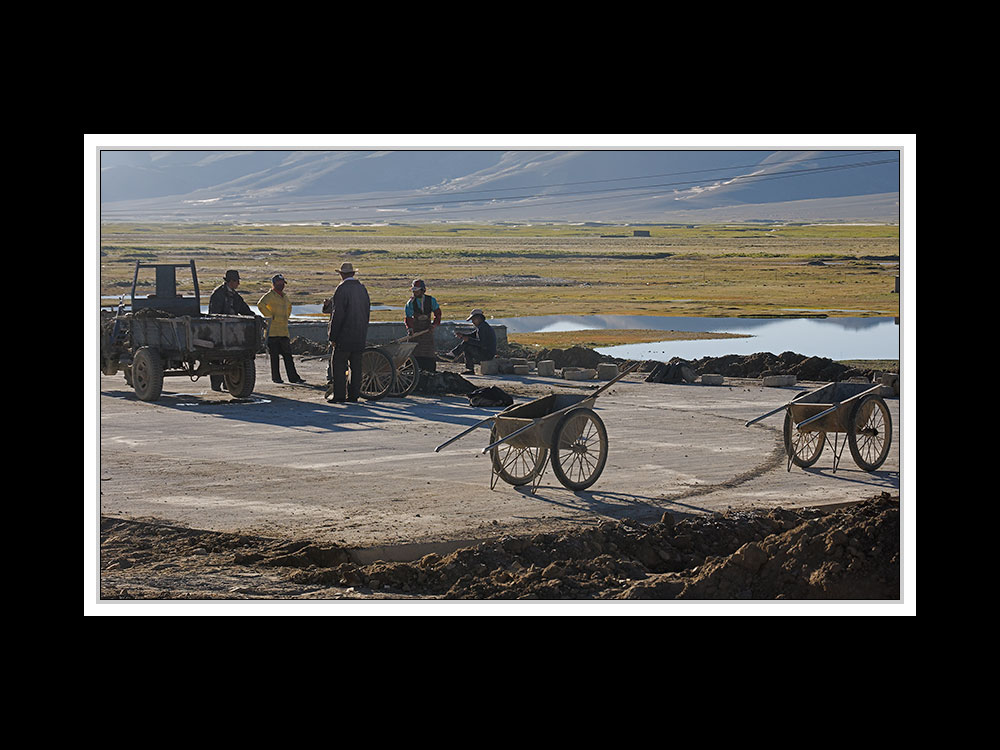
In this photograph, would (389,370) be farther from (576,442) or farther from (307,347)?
(307,347)

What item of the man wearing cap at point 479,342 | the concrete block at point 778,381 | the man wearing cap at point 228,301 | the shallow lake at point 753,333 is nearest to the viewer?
the man wearing cap at point 228,301

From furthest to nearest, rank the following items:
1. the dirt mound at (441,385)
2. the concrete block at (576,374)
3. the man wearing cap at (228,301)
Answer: the concrete block at (576,374) → the man wearing cap at (228,301) → the dirt mound at (441,385)

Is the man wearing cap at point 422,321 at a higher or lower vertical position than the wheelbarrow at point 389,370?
higher

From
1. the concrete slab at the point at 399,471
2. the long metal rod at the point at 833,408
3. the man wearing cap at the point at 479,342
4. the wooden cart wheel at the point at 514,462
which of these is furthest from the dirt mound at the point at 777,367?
the wooden cart wheel at the point at 514,462

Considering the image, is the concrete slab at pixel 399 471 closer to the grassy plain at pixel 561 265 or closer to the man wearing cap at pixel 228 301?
the man wearing cap at pixel 228 301

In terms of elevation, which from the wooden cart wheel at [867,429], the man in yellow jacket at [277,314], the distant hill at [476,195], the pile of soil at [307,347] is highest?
the distant hill at [476,195]

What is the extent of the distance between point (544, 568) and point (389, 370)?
970cm

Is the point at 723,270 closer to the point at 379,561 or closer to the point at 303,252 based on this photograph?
the point at 303,252

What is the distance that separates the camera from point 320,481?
12.7 m

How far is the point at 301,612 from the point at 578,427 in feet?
16.6

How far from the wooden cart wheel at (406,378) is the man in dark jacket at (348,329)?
0.68m

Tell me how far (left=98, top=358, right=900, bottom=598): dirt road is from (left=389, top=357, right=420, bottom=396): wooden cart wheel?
18.6 inches

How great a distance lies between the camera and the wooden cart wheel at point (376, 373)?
19.1 m

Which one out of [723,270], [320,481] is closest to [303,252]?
[723,270]
